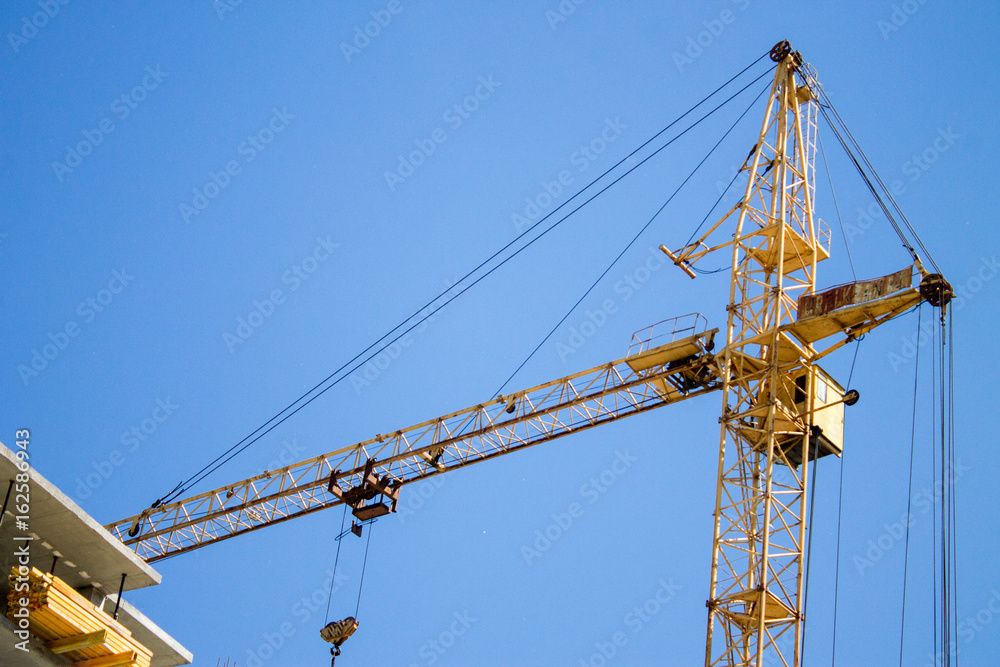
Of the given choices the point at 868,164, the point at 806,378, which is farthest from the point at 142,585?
the point at 868,164

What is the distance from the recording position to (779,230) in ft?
121

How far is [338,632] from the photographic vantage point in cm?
3750

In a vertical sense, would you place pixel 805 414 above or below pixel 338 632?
above

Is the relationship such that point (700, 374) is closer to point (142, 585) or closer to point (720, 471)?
point (720, 471)

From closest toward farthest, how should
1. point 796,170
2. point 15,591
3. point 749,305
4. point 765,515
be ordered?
point 15,591 → point 765,515 → point 749,305 → point 796,170

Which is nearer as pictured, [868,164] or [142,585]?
[142,585]

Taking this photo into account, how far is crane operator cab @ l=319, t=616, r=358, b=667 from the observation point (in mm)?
37312

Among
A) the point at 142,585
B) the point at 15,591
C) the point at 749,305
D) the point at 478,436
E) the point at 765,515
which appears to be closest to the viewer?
the point at 15,591

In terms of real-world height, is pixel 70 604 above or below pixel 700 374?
below

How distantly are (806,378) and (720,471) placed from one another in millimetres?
3551

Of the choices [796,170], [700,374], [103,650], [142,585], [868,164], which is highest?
[868,164]

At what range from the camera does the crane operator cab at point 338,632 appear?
3731cm

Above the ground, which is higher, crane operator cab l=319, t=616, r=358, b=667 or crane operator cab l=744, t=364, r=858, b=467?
crane operator cab l=744, t=364, r=858, b=467

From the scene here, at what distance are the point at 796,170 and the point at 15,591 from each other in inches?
1033
